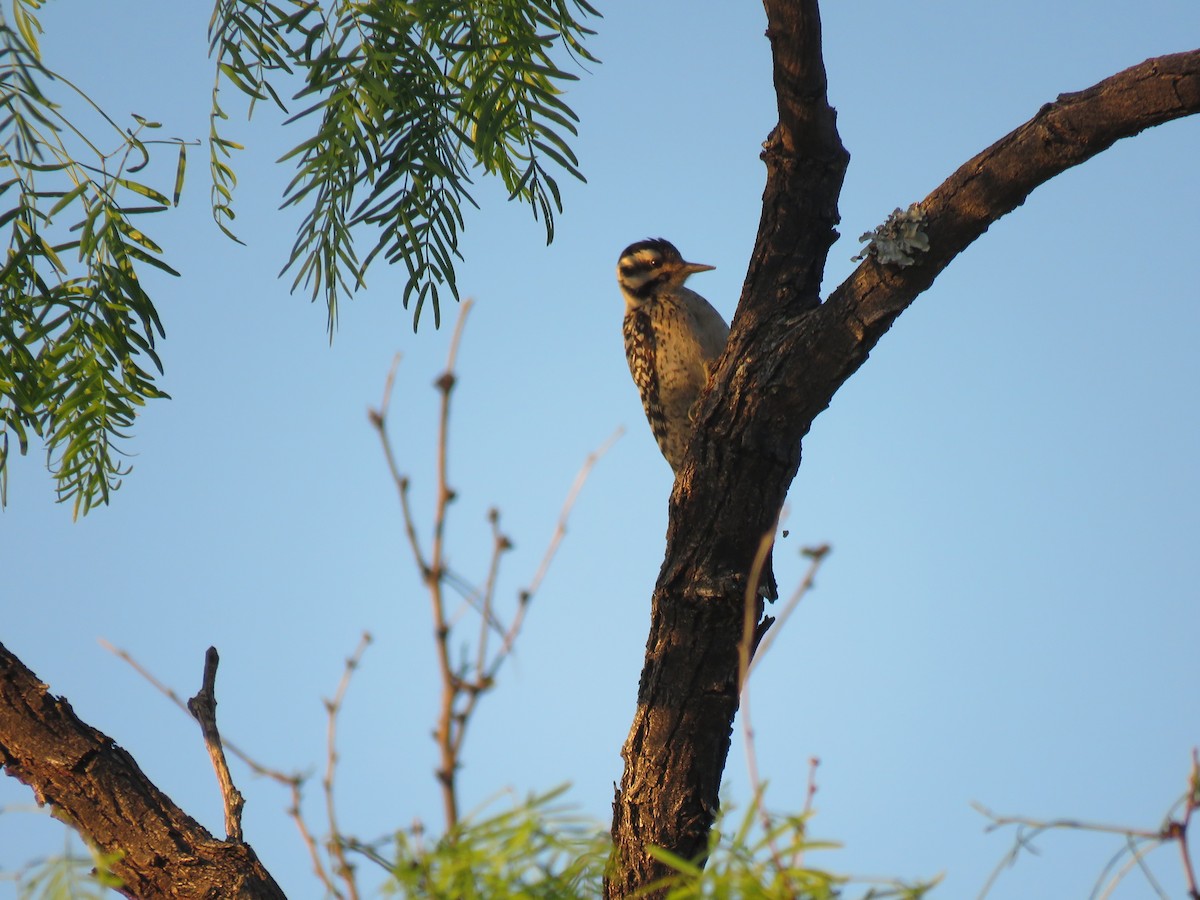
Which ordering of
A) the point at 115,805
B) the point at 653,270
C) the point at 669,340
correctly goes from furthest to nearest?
the point at 653,270, the point at 669,340, the point at 115,805

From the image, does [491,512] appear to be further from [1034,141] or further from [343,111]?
[343,111]

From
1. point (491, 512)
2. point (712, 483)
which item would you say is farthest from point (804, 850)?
point (712, 483)

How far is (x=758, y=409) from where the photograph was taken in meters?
2.86

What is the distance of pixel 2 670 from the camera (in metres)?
2.87

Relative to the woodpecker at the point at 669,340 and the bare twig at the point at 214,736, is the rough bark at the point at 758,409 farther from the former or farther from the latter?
the woodpecker at the point at 669,340

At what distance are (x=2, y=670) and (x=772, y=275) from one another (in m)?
2.02

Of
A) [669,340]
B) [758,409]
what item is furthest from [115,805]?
[669,340]

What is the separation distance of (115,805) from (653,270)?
132 inches

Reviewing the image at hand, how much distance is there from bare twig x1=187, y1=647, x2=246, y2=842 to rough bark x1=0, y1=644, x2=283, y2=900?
14 cm

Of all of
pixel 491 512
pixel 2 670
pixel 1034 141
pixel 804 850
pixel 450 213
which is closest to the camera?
pixel 491 512

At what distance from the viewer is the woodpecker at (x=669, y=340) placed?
193 inches

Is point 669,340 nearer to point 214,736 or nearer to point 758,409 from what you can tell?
point 758,409

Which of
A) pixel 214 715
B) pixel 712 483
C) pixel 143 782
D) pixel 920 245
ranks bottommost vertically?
pixel 143 782

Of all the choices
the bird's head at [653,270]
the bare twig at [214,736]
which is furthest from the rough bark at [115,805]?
the bird's head at [653,270]
